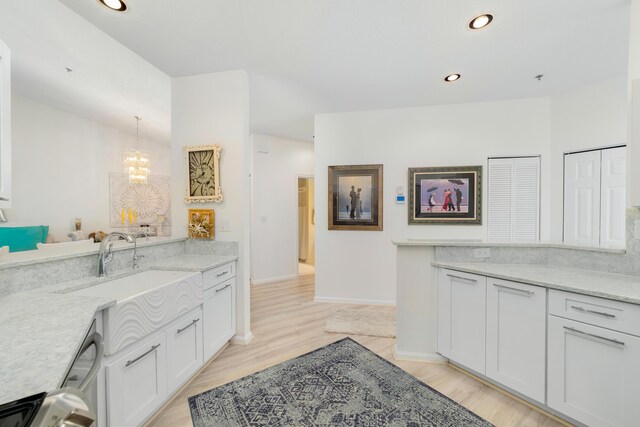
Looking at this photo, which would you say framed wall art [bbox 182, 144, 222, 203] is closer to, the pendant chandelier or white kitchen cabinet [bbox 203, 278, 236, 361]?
white kitchen cabinet [bbox 203, 278, 236, 361]

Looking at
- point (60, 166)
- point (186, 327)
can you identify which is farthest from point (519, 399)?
point (60, 166)

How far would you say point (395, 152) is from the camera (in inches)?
146

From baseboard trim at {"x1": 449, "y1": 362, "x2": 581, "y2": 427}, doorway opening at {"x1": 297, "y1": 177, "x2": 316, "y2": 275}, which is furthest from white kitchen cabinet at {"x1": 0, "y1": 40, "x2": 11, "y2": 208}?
doorway opening at {"x1": 297, "y1": 177, "x2": 316, "y2": 275}

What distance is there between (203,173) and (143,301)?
1.46m

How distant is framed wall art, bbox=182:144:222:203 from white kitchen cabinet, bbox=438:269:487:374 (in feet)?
7.53

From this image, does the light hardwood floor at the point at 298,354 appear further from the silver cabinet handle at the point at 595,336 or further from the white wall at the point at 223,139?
the silver cabinet handle at the point at 595,336

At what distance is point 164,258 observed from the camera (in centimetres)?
238

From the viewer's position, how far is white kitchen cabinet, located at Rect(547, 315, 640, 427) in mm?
1318

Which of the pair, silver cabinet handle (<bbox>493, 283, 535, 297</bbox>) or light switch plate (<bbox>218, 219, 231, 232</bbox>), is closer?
silver cabinet handle (<bbox>493, 283, 535, 297</bbox>)

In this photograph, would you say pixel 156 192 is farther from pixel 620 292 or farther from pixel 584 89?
pixel 584 89

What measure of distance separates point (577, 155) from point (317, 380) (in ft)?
13.0

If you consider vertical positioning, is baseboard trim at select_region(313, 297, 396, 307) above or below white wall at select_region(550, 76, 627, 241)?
below

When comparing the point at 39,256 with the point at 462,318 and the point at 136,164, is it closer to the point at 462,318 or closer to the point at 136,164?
the point at 462,318

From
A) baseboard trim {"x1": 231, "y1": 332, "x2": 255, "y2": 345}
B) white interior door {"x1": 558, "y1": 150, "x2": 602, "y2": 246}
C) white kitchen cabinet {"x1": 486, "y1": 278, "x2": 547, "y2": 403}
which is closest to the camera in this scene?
white kitchen cabinet {"x1": 486, "y1": 278, "x2": 547, "y2": 403}
